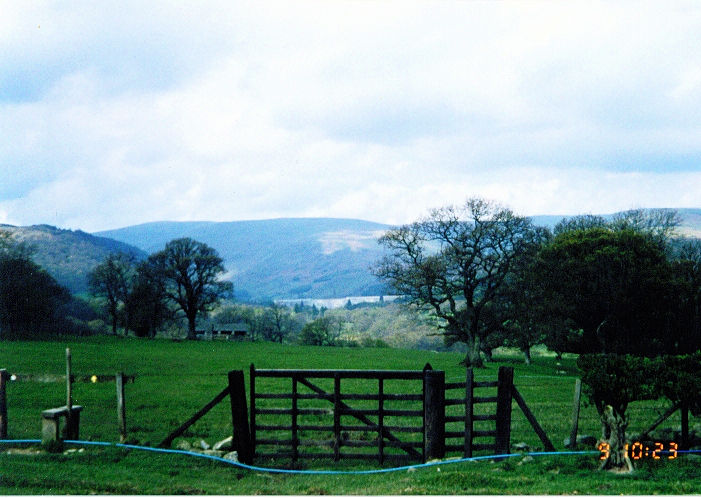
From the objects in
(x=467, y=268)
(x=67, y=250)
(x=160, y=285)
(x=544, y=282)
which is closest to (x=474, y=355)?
(x=467, y=268)

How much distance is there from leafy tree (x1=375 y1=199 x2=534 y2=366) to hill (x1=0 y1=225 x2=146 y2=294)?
61.1 feet

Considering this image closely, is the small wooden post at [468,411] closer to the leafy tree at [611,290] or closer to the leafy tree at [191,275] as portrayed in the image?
the leafy tree at [191,275]

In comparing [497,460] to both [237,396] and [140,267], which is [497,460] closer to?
[237,396]

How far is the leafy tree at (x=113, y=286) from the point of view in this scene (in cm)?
2091

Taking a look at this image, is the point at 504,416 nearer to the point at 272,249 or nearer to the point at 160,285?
the point at 160,285

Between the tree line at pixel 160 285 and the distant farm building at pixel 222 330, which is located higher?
the tree line at pixel 160 285

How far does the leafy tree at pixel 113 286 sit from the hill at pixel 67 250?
1.27 ft

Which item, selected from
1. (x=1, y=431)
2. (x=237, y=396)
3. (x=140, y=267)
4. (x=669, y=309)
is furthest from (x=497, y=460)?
(x=669, y=309)

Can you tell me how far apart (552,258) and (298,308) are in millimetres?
16023

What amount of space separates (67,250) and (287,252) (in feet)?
50.7

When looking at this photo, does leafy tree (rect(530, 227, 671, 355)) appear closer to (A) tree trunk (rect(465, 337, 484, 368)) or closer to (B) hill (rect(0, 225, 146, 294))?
(A) tree trunk (rect(465, 337, 484, 368))

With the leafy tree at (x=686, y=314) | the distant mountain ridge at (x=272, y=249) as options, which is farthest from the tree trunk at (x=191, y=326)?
the leafy tree at (x=686, y=314)

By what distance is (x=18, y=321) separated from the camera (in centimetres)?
1605

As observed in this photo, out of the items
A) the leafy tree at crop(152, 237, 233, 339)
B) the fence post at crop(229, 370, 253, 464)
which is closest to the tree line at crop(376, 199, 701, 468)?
the leafy tree at crop(152, 237, 233, 339)
